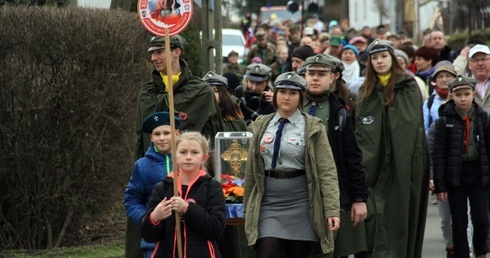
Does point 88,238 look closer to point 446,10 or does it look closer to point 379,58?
point 379,58

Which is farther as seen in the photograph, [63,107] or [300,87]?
[63,107]

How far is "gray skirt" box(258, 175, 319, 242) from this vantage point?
28.7 feet

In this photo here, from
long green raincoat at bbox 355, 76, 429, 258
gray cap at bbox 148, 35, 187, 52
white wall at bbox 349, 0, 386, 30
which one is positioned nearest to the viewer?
gray cap at bbox 148, 35, 187, 52

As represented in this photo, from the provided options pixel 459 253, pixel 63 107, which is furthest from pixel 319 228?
pixel 63 107

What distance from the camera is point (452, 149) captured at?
11.4 metres

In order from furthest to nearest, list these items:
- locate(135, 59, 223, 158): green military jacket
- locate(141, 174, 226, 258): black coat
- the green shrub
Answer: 1. the green shrub
2. locate(135, 59, 223, 158): green military jacket
3. locate(141, 174, 226, 258): black coat

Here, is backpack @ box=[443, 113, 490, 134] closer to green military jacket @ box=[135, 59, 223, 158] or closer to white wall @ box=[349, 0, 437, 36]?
green military jacket @ box=[135, 59, 223, 158]

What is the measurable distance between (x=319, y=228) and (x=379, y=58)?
2516mm

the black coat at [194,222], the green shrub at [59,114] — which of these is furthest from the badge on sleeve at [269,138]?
the green shrub at [59,114]

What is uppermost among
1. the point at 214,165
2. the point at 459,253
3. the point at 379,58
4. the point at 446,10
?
the point at 446,10

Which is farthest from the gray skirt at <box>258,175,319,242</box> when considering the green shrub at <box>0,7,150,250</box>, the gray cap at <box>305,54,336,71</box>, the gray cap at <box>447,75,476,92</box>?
the green shrub at <box>0,7,150,250</box>

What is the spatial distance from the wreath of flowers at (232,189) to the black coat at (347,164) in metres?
0.75

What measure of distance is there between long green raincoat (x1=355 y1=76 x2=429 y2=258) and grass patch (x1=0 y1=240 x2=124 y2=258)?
281 cm

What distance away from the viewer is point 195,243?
7.98m
